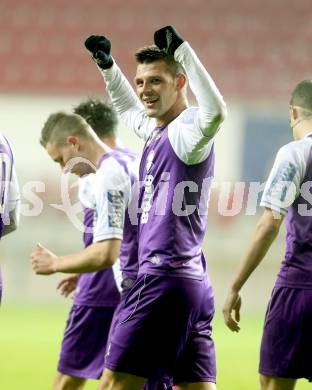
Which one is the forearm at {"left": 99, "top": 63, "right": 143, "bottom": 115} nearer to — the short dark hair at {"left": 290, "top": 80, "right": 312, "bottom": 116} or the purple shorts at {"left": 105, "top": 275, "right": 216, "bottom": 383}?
the short dark hair at {"left": 290, "top": 80, "right": 312, "bottom": 116}

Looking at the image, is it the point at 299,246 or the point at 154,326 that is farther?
the point at 299,246

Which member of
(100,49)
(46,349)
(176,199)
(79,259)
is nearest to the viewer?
(176,199)

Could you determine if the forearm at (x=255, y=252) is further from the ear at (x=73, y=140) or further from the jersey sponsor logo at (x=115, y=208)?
the ear at (x=73, y=140)

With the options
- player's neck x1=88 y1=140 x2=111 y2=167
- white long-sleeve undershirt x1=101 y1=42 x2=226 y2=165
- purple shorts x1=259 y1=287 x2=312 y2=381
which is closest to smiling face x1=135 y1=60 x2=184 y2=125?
white long-sleeve undershirt x1=101 y1=42 x2=226 y2=165

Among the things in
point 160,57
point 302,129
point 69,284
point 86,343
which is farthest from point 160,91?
point 69,284

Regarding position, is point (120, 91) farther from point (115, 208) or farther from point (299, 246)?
point (299, 246)

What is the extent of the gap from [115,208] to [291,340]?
3.47 feet

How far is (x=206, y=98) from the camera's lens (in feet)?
11.9

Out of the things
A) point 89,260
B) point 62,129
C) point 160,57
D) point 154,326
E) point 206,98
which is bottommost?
point 154,326

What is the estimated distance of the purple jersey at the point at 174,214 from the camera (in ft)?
12.9

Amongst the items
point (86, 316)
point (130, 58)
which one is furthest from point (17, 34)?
point (86, 316)

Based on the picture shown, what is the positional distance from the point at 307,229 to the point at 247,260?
388mm

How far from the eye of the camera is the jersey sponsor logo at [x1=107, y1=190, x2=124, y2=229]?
4.56m

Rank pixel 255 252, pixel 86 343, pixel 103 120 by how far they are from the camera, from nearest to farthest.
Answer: pixel 255 252 → pixel 86 343 → pixel 103 120
